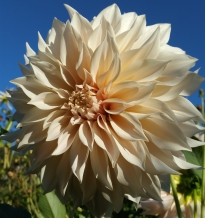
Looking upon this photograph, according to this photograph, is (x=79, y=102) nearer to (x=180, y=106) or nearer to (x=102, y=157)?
(x=102, y=157)

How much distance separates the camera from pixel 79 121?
90cm

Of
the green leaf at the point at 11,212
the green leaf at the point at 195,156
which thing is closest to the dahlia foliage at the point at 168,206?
the green leaf at the point at 195,156

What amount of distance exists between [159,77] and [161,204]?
538 mm

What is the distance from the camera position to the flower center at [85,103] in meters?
0.90

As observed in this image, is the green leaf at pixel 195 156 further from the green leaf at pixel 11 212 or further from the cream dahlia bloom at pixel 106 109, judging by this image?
the green leaf at pixel 11 212

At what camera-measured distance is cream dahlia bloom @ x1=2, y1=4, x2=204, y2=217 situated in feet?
2.68

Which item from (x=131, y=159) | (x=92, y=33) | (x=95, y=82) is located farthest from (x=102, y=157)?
(x=92, y=33)

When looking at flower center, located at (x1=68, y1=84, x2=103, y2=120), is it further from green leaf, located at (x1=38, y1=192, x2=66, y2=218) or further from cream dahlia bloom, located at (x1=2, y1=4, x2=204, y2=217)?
green leaf, located at (x1=38, y1=192, x2=66, y2=218)

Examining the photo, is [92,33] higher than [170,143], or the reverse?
[92,33]

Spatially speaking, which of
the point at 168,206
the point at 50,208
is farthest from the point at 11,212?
the point at 168,206

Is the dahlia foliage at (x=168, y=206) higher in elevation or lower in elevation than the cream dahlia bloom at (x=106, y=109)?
lower

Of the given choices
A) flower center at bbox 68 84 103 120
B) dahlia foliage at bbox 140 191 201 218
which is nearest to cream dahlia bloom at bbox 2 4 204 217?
flower center at bbox 68 84 103 120

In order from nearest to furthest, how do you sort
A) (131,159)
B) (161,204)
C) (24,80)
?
(131,159), (24,80), (161,204)

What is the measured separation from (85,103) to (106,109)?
0.07 metres
